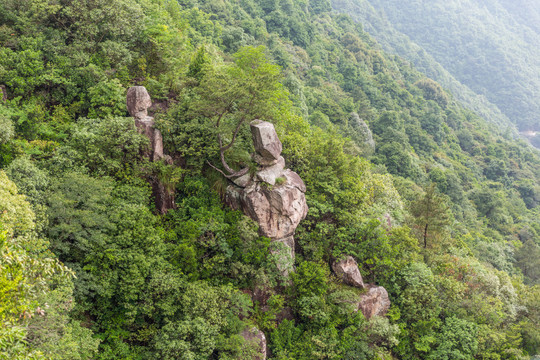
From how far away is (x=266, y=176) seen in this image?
24.2 metres

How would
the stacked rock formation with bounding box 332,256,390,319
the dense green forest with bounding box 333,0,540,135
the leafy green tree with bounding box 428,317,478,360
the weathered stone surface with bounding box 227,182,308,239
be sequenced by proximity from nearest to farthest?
the weathered stone surface with bounding box 227,182,308,239 < the leafy green tree with bounding box 428,317,478,360 < the stacked rock formation with bounding box 332,256,390,319 < the dense green forest with bounding box 333,0,540,135

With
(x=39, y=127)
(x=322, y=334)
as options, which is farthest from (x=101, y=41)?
(x=322, y=334)

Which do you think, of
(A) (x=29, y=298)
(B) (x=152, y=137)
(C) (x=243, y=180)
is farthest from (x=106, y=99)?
(A) (x=29, y=298)

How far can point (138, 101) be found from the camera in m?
24.6

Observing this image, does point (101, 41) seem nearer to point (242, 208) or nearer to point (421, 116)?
point (242, 208)

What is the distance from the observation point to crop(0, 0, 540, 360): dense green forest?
17562 millimetres

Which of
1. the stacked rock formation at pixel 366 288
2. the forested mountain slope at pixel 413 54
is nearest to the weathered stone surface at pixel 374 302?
the stacked rock formation at pixel 366 288

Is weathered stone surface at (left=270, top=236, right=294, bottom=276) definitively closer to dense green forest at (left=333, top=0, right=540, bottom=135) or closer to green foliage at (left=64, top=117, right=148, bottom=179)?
green foliage at (left=64, top=117, right=148, bottom=179)

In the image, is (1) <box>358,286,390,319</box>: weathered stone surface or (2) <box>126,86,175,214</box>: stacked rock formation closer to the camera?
(2) <box>126,86,175,214</box>: stacked rock formation

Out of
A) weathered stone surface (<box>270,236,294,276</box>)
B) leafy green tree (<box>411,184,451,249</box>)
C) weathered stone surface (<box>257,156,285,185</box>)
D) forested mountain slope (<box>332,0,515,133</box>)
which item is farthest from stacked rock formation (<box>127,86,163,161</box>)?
forested mountain slope (<box>332,0,515,133</box>)

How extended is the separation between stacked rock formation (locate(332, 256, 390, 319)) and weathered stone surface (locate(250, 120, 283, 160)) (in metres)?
9.33

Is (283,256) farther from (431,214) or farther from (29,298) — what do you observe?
(29,298)

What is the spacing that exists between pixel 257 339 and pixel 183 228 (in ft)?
25.5

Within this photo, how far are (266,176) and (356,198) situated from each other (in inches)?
314
